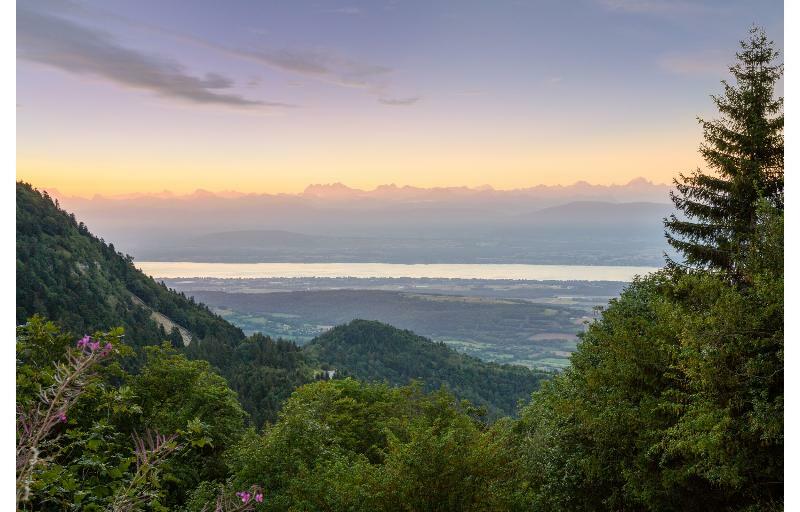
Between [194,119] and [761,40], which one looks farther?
[194,119]

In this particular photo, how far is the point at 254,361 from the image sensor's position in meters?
68.4

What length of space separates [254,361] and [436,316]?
90423 millimetres

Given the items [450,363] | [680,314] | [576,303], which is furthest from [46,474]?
[576,303]

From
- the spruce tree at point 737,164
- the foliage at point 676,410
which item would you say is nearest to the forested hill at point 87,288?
the foliage at point 676,410

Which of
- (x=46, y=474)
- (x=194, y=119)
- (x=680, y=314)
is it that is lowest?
(x=46, y=474)

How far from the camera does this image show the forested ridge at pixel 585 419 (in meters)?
6.97

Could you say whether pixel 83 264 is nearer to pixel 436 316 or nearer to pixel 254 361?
pixel 254 361

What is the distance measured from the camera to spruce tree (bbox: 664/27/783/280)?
13.3 m

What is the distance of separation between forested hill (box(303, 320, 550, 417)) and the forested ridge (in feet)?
A: 169

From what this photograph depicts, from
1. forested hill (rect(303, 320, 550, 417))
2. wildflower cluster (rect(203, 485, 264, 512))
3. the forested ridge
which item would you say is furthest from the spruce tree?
forested hill (rect(303, 320, 550, 417))

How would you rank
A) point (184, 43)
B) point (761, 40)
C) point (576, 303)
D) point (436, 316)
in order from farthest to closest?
point (436, 316)
point (576, 303)
point (184, 43)
point (761, 40)

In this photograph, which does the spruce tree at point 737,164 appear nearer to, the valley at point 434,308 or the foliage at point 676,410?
the foliage at point 676,410

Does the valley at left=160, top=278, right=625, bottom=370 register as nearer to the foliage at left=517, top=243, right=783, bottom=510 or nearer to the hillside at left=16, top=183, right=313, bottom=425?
the hillside at left=16, top=183, right=313, bottom=425

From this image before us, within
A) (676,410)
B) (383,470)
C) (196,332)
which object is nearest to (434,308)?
(196,332)
